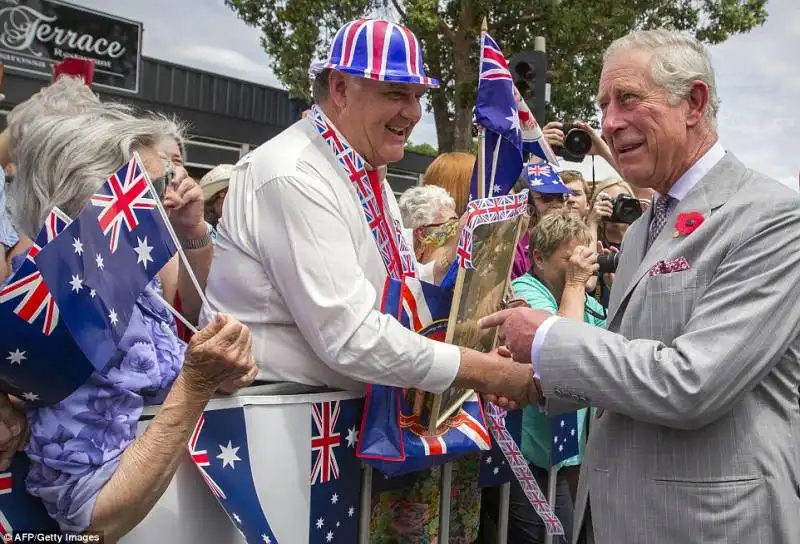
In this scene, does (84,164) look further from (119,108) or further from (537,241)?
(537,241)

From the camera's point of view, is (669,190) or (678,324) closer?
(678,324)

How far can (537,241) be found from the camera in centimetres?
327

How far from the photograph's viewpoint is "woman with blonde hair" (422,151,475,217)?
167 inches

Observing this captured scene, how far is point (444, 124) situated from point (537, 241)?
1356 cm

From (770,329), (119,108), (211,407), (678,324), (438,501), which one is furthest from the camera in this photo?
(438,501)

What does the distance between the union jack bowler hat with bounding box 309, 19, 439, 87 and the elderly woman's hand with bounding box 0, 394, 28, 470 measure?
4.36ft

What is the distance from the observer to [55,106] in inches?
76.7

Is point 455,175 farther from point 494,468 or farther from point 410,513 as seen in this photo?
point 410,513

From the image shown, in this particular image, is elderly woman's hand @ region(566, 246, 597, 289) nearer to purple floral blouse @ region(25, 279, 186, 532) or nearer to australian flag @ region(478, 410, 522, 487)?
australian flag @ region(478, 410, 522, 487)

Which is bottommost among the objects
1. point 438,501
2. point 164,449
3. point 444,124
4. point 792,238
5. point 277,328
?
point 438,501

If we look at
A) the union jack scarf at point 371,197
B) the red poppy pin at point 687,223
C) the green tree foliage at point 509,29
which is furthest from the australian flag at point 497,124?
the green tree foliage at point 509,29

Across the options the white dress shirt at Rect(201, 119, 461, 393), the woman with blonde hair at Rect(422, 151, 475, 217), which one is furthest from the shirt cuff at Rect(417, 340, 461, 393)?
the woman with blonde hair at Rect(422, 151, 475, 217)

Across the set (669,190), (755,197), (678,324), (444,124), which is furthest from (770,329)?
(444,124)

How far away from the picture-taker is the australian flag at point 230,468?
1.84 metres
